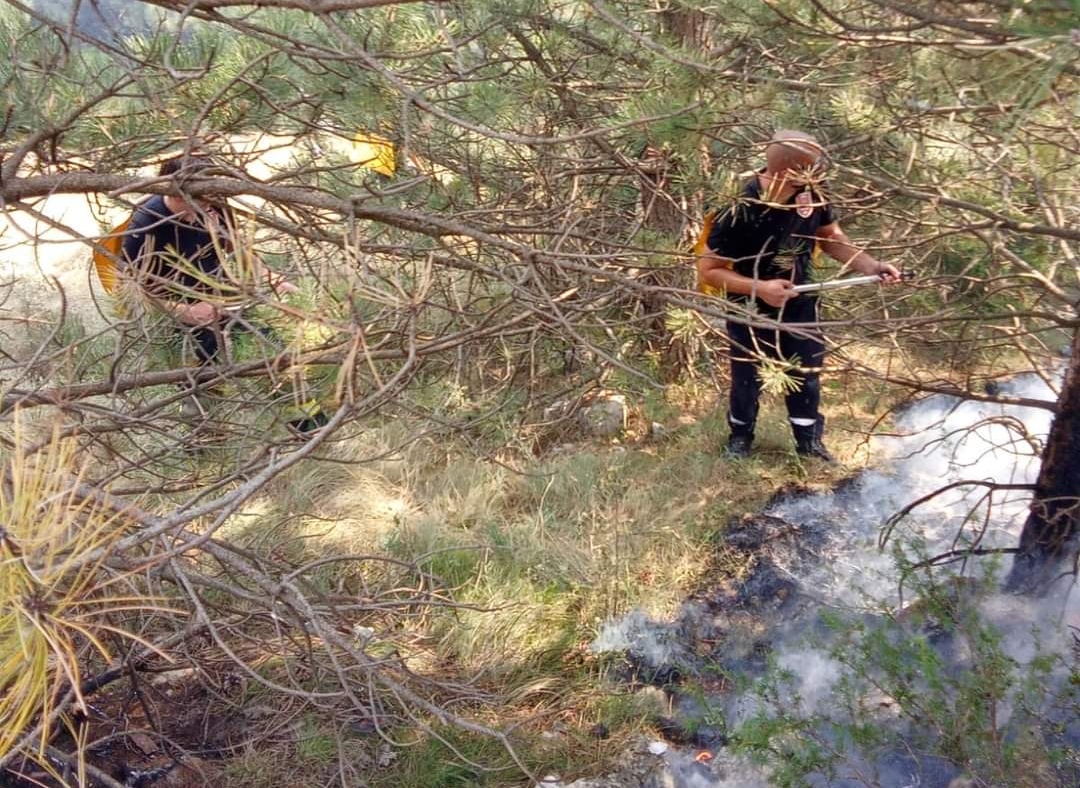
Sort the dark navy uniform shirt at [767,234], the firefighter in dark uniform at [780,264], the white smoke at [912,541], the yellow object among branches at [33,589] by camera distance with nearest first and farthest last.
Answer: the yellow object among branches at [33,589] < the firefighter in dark uniform at [780,264] < the white smoke at [912,541] < the dark navy uniform shirt at [767,234]

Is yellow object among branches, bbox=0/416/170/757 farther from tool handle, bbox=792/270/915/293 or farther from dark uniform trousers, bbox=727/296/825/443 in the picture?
dark uniform trousers, bbox=727/296/825/443

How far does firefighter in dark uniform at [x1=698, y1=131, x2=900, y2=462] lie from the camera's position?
2600 mm

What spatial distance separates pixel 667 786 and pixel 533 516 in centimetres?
140

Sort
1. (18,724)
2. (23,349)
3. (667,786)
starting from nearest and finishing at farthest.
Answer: (18,724) < (667,786) < (23,349)

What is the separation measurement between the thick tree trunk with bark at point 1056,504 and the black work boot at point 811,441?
1.12 meters

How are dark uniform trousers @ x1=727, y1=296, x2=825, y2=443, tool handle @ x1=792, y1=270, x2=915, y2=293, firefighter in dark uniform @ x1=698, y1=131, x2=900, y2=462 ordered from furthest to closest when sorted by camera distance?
dark uniform trousers @ x1=727, y1=296, x2=825, y2=443
firefighter in dark uniform @ x1=698, y1=131, x2=900, y2=462
tool handle @ x1=792, y1=270, x2=915, y2=293

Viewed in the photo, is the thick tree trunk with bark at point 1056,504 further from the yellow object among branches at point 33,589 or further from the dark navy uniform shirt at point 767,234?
the yellow object among branches at point 33,589

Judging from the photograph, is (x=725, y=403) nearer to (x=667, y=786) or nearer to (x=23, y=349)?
(x=667, y=786)

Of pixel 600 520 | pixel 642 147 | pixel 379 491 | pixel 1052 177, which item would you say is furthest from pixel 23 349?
pixel 1052 177

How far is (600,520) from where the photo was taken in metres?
3.90

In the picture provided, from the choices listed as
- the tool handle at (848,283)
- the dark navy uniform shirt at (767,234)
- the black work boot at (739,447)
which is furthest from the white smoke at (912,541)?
the dark navy uniform shirt at (767,234)

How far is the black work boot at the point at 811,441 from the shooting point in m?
4.13

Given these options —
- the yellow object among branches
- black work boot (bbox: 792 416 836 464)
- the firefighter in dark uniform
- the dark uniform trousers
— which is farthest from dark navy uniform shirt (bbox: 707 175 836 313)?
the yellow object among branches

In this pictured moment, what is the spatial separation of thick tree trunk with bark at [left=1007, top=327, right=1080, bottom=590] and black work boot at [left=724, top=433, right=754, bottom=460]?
131 cm
